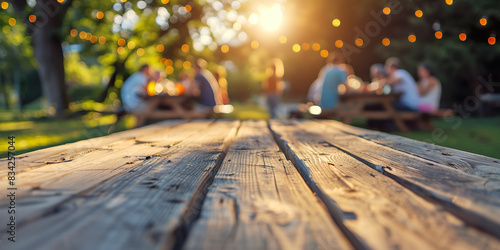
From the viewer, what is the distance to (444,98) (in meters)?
14.1

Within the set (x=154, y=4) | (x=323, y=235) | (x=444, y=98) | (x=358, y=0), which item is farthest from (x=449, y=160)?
(x=444, y=98)

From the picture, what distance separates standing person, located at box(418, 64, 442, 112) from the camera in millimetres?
7209

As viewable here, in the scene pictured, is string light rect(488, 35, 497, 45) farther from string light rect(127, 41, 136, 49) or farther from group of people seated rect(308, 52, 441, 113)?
string light rect(127, 41, 136, 49)

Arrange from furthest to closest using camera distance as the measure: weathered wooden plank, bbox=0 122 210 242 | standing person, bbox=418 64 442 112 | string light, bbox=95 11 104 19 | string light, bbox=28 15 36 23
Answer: string light, bbox=95 11 104 19 → string light, bbox=28 15 36 23 → standing person, bbox=418 64 442 112 → weathered wooden plank, bbox=0 122 210 242

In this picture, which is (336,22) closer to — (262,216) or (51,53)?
(51,53)

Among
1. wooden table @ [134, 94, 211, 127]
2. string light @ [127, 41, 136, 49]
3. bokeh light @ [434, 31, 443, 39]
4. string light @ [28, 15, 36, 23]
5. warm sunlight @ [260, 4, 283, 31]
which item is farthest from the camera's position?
bokeh light @ [434, 31, 443, 39]

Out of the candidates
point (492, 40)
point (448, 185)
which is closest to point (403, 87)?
point (448, 185)

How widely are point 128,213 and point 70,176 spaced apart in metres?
0.44

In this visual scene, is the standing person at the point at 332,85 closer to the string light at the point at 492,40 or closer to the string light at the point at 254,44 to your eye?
the string light at the point at 254,44

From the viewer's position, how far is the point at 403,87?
7109 mm

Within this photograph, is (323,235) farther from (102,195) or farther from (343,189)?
(102,195)

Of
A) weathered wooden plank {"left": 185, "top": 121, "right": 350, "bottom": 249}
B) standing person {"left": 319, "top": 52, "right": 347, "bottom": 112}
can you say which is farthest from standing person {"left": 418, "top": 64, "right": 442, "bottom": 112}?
weathered wooden plank {"left": 185, "top": 121, "right": 350, "bottom": 249}

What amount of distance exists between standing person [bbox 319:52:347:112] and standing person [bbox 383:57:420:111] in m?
0.94

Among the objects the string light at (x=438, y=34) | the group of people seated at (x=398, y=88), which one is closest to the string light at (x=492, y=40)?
the string light at (x=438, y=34)
